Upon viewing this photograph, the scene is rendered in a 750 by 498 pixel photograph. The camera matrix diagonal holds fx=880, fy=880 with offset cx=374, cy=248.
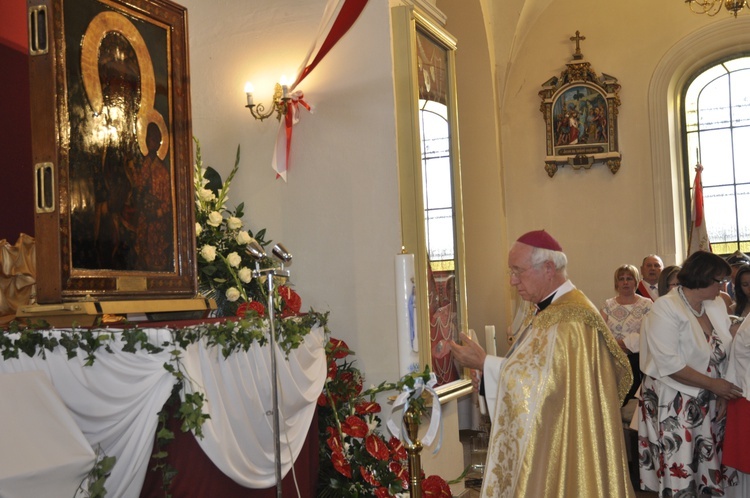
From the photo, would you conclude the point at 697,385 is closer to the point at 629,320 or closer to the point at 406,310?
the point at 406,310

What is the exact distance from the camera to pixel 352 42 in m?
6.23

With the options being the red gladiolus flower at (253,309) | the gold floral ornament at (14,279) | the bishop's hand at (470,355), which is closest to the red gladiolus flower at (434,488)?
the bishop's hand at (470,355)

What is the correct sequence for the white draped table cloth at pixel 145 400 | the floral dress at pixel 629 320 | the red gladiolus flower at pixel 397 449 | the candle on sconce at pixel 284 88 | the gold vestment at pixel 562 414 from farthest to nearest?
the floral dress at pixel 629 320
the candle on sconce at pixel 284 88
the red gladiolus flower at pixel 397 449
the gold vestment at pixel 562 414
the white draped table cloth at pixel 145 400

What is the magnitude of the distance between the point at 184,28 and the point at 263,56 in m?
1.14

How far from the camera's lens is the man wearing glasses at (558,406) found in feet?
13.6

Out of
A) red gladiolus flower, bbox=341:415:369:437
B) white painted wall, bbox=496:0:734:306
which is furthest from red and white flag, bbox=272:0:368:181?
white painted wall, bbox=496:0:734:306

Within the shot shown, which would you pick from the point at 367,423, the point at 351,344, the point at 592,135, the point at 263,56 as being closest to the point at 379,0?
the point at 263,56

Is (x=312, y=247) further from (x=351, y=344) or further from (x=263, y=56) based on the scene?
(x=263, y=56)

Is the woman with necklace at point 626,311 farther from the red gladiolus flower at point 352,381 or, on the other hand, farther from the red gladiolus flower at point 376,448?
the red gladiolus flower at point 376,448

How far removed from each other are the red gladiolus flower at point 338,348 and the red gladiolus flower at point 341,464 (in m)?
0.78

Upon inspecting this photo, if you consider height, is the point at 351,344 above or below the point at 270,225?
below

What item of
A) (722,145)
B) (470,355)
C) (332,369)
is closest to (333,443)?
(332,369)

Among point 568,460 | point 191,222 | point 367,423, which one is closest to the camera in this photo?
point 568,460

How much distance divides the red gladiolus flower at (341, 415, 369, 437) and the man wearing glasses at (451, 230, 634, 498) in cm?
123
